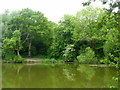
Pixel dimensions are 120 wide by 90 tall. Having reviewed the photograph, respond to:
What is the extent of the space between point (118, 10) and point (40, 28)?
806 inches

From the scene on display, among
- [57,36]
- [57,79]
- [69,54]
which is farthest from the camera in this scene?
[57,36]

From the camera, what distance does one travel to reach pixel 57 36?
22.2 m

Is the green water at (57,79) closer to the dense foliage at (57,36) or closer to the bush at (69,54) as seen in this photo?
the dense foliage at (57,36)

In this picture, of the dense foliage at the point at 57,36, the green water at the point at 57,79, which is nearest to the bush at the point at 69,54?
the dense foliage at the point at 57,36

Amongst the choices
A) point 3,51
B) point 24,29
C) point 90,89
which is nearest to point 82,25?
point 24,29

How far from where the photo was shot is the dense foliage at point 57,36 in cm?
1806

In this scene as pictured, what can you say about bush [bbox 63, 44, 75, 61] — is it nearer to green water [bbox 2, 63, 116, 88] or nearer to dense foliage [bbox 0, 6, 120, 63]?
dense foliage [bbox 0, 6, 120, 63]

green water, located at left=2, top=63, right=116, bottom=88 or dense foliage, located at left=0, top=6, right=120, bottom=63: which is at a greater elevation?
dense foliage, located at left=0, top=6, right=120, bottom=63

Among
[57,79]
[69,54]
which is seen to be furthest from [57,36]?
[57,79]

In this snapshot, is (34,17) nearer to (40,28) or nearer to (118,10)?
(40,28)

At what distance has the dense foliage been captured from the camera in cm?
1806

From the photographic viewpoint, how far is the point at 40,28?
22578 millimetres

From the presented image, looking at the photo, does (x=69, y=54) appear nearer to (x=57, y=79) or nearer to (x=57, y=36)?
(x=57, y=36)

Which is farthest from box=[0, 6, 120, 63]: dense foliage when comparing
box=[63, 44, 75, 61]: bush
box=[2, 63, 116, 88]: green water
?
box=[2, 63, 116, 88]: green water
